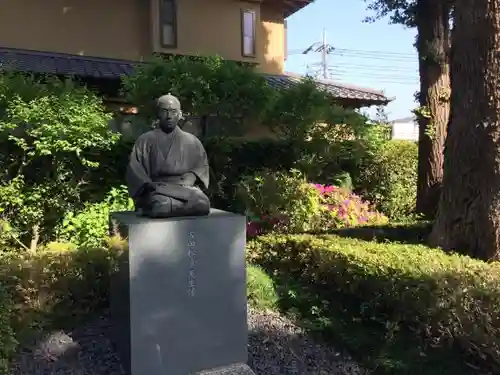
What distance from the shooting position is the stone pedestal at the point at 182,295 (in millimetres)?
3609

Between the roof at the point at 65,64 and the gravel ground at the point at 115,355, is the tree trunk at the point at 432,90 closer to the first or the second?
the roof at the point at 65,64

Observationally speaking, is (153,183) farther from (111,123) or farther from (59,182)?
(111,123)

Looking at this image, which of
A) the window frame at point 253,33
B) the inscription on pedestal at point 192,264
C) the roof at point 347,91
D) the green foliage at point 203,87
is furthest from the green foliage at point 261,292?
the window frame at point 253,33

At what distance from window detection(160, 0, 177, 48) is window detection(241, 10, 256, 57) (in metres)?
2.02

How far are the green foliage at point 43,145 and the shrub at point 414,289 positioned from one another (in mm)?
3760

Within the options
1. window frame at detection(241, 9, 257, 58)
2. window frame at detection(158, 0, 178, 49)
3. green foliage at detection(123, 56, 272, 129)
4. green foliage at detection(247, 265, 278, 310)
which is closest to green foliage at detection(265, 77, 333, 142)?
green foliage at detection(123, 56, 272, 129)

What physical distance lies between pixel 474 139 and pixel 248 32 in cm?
952

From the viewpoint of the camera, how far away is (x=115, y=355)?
4199 mm

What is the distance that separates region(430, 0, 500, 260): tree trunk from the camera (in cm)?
539

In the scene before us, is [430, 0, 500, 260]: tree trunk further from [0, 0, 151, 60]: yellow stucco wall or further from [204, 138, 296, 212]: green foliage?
[0, 0, 151, 60]: yellow stucco wall

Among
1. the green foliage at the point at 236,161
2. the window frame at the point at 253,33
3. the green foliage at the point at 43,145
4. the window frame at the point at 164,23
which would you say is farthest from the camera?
the window frame at the point at 253,33

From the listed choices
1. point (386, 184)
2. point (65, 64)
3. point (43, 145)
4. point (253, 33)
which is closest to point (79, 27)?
point (65, 64)

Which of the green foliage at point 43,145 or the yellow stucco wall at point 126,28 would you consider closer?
the green foliage at point 43,145

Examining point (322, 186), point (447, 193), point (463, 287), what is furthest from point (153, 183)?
point (322, 186)
